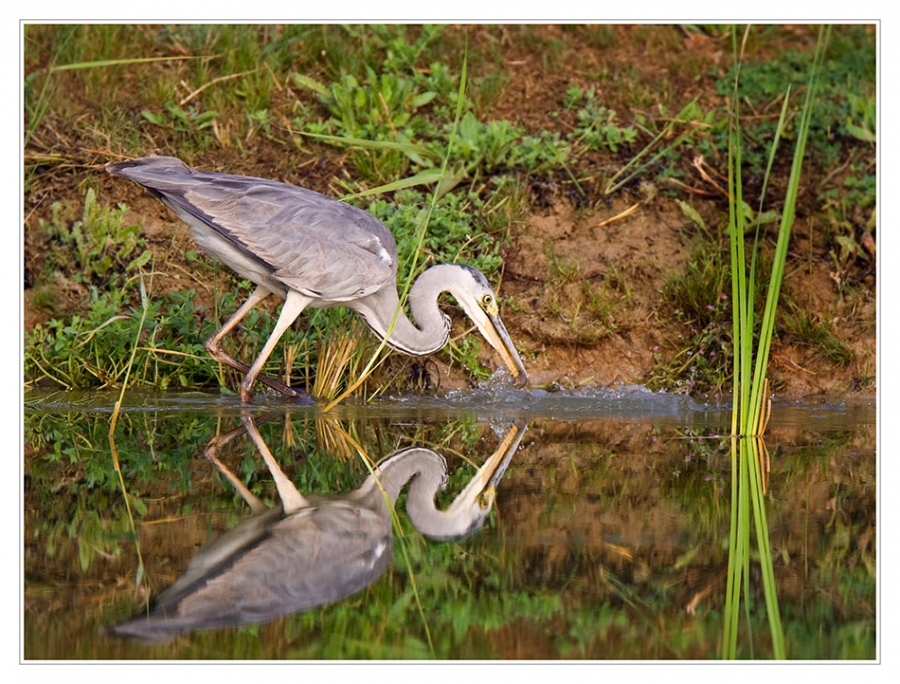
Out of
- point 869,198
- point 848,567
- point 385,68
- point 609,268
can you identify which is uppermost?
point 385,68

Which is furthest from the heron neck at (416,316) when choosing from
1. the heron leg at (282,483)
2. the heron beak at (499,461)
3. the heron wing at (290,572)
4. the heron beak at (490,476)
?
the heron wing at (290,572)

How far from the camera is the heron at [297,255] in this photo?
6.51 metres

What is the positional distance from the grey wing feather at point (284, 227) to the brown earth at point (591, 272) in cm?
110

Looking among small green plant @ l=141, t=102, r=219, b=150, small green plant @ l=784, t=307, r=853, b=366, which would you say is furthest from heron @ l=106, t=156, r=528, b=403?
small green plant @ l=141, t=102, r=219, b=150

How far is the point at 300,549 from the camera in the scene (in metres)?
3.98

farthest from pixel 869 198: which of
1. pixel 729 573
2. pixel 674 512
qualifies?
pixel 729 573

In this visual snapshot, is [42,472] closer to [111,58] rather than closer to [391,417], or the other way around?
[391,417]

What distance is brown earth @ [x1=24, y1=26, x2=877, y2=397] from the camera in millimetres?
7457

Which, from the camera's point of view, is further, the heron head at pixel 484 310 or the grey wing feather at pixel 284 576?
the heron head at pixel 484 310

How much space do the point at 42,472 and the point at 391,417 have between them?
2.08 metres

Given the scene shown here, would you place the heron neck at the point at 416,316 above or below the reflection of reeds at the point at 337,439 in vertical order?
above

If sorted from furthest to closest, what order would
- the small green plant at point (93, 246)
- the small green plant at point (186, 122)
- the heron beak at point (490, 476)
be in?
the small green plant at point (186, 122) → the small green plant at point (93, 246) → the heron beak at point (490, 476)

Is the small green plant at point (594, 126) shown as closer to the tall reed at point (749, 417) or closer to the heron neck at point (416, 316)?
the heron neck at point (416, 316)

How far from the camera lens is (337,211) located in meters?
6.75
